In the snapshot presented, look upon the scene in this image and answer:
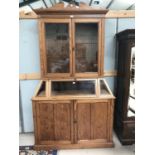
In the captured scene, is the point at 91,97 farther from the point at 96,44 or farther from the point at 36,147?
the point at 36,147

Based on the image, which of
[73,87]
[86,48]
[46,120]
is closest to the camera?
[46,120]

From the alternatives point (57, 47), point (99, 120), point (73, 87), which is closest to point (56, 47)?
point (57, 47)

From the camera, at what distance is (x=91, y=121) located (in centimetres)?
252

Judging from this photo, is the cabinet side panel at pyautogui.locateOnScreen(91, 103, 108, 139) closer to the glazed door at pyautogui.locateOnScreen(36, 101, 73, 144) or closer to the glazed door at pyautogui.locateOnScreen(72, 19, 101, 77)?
the glazed door at pyautogui.locateOnScreen(36, 101, 73, 144)

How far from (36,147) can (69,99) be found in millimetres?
778

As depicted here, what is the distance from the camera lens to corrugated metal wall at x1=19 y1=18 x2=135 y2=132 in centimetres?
282

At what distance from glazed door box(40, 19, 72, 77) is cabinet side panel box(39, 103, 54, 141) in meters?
0.42

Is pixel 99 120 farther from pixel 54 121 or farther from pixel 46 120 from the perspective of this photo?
pixel 46 120

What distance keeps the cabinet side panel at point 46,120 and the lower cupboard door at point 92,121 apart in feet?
1.14

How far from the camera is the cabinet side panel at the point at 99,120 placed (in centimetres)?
250

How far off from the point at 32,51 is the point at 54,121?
3.53 ft

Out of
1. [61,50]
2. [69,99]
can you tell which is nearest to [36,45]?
[61,50]
